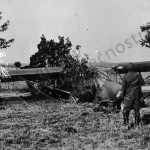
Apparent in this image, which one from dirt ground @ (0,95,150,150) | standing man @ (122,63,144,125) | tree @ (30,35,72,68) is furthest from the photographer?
tree @ (30,35,72,68)

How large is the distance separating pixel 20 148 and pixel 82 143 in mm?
1702

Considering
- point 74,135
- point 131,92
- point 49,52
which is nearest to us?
point 74,135

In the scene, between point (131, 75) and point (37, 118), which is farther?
point (37, 118)

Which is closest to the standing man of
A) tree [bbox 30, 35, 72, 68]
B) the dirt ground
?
the dirt ground

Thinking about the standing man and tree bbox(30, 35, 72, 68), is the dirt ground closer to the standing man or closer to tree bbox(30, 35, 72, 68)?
the standing man

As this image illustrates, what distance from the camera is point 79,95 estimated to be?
76.0 feet

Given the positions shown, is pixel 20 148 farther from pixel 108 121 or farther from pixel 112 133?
pixel 108 121

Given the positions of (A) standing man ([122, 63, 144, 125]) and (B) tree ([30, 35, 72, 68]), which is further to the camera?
(B) tree ([30, 35, 72, 68])

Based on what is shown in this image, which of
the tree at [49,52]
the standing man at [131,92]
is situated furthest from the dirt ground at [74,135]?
the tree at [49,52]

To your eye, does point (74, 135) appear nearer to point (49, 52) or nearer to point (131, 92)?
point (131, 92)

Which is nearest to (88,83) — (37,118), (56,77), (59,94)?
(59,94)

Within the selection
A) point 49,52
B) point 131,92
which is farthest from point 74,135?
point 49,52

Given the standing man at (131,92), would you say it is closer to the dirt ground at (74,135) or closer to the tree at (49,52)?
the dirt ground at (74,135)

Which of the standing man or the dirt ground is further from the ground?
the standing man
